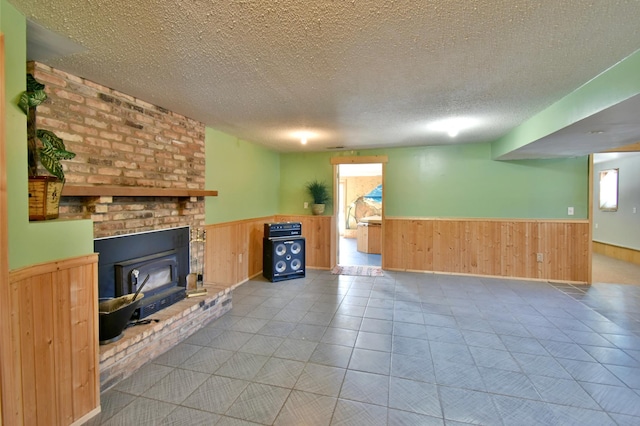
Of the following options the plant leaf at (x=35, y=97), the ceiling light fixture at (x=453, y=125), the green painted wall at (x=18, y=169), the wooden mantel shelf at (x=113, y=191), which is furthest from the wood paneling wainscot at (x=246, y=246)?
the ceiling light fixture at (x=453, y=125)

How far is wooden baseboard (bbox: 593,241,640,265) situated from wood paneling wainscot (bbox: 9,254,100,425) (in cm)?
892

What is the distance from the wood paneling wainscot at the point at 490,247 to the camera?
15.1ft

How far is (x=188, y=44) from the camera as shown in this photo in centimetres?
177

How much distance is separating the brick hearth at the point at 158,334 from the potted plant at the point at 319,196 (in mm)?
2614

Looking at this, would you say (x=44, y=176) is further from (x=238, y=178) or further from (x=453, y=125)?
(x=453, y=125)

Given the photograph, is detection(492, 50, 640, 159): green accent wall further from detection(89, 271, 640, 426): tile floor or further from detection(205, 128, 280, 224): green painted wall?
detection(205, 128, 280, 224): green painted wall

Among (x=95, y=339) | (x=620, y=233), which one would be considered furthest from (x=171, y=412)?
(x=620, y=233)

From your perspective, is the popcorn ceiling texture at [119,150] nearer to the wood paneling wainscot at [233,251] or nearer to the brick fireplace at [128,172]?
the brick fireplace at [128,172]

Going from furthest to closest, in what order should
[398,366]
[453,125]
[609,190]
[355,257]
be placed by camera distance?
[609,190] < [355,257] < [453,125] < [398,366]

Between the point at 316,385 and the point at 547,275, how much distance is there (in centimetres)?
451

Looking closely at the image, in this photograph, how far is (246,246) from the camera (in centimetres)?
472

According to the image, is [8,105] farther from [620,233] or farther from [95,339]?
[620,233]

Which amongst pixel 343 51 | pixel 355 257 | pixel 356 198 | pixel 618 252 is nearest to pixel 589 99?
pixel 343 51

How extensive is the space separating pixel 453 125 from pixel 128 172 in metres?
3.69
